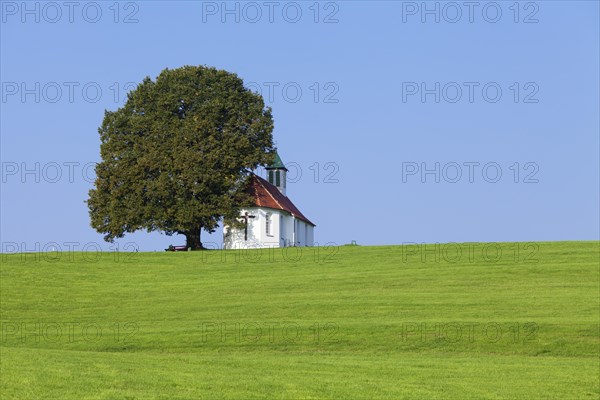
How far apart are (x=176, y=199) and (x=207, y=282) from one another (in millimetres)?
19381

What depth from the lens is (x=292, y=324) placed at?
106 feet

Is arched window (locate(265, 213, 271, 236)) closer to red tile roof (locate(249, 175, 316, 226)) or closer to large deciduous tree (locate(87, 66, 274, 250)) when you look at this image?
red tile roof (locate(249, 175, 316, 226))

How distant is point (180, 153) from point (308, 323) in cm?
3247

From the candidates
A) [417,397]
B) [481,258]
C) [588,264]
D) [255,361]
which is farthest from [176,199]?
[417,397]

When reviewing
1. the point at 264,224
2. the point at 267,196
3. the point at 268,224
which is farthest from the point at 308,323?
the point at 267,196

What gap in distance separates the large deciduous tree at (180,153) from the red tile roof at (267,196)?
306cm

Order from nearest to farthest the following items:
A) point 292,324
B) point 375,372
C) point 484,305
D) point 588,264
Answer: point 375,372
point 292,324
point 484,305
point 588,264

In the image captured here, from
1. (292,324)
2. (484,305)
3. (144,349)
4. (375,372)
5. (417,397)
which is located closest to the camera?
(417,397)

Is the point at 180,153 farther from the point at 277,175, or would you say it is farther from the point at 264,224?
the point at 277,175

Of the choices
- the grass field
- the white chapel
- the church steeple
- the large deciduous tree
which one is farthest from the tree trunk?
the church steeple

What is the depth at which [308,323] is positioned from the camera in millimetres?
32469

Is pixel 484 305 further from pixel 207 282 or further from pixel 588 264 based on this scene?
pixel 207 282

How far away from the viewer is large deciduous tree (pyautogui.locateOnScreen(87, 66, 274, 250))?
62.4 meters

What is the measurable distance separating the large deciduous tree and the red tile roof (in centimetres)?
306
